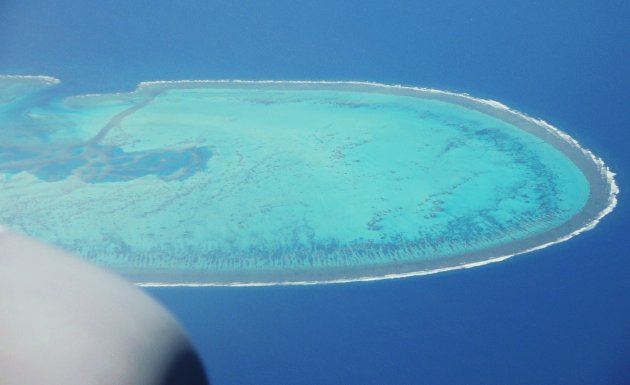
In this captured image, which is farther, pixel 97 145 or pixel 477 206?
pixel 97 145

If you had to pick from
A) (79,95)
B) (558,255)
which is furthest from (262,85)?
(558,255)

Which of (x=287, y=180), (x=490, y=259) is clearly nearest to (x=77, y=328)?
(x=490, y=259)

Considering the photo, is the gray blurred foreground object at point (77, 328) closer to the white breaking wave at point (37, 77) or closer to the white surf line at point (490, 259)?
the white surf line at point (490, 259)

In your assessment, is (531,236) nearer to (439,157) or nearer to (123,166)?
(439,157)

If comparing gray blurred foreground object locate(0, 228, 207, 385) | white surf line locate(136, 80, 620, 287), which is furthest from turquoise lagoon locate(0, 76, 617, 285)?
gray blurred foreground object locate(0, 228, 207, 385)

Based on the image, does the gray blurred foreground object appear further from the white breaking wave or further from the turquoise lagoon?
the white breaking wave
